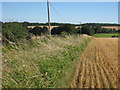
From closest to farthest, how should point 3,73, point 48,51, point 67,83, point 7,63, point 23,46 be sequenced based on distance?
point 3,73, point 7,63, point 67,83, point 23,46, point 48,51

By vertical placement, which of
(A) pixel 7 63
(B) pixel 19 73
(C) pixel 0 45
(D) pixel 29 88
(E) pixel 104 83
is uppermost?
(C) pixel 0 45

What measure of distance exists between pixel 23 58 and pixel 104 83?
3.24 m

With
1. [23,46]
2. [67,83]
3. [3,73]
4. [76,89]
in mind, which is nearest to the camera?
[3,73]

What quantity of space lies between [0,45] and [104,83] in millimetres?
4071

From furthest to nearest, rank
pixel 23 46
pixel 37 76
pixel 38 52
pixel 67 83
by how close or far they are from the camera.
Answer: pixel 38 52, pixel 23 46, pixel 67 83, pixel 37 76

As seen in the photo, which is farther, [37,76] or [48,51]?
[48,51]

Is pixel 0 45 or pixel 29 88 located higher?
pixel 0 45

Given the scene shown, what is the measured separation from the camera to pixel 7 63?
5.00 m

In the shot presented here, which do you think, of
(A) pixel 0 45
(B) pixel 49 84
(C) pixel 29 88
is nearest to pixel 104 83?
(B) pixel 49 84

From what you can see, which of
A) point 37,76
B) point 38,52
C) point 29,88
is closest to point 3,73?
point 29,88

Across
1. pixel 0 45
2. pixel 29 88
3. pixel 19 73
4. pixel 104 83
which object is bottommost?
pixel 104 83

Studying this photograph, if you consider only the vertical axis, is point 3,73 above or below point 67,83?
above

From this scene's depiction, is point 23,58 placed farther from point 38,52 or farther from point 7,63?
point 38,52

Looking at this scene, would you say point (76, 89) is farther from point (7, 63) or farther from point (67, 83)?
point (7, 63)
